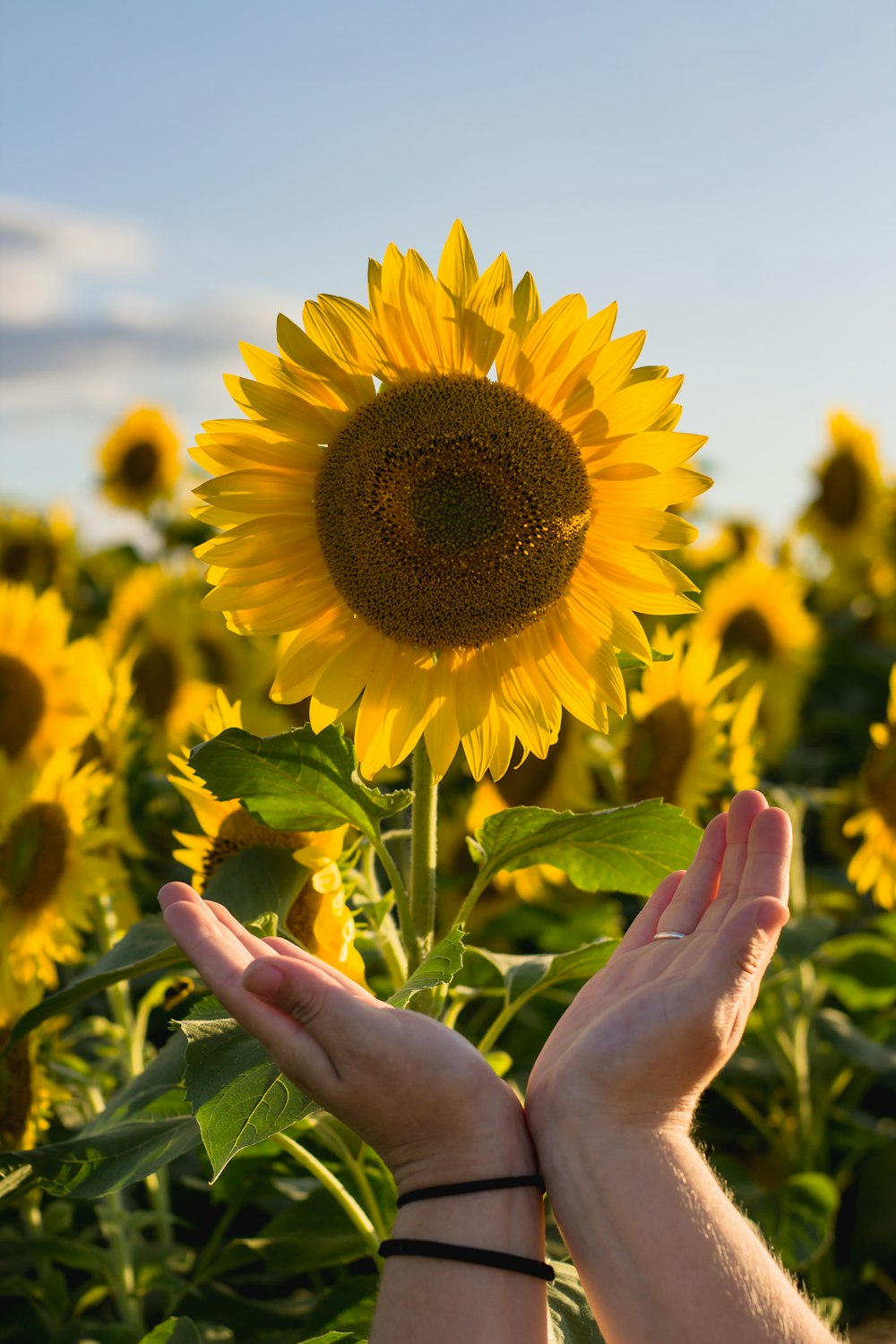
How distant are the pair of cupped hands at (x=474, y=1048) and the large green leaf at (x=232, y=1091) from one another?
0.08m

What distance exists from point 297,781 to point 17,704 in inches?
106

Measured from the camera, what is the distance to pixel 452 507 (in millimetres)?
1769

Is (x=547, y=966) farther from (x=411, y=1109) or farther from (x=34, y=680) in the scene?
(x=34, y=680)

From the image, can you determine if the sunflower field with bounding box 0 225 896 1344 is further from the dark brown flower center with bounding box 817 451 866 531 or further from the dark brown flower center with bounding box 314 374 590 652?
the dark brown flower center with bounding box 817 451 866 531

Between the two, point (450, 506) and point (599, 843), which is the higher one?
point (450, 506)

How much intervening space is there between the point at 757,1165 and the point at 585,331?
2395 mm

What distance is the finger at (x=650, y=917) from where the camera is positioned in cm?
178

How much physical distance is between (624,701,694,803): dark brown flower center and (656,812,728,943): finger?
4.12 feet

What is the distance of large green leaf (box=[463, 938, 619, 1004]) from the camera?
1.92 m

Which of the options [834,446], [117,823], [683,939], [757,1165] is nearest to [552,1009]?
[757,1165]

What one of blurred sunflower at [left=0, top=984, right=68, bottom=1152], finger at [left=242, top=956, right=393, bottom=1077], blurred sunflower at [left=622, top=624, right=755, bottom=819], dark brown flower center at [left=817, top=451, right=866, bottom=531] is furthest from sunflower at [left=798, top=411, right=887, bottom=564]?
finger at [left=242, top=956, right=393, bottom=1077]

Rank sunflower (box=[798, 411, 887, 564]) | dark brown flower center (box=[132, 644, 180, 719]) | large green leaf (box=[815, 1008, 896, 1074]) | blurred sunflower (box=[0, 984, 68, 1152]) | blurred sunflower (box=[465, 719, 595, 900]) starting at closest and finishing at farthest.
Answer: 1. blurred sunflower (box=[0, 984, 68, 1152])
2. large green leaf (box=[815, 1008, 896, 1074])
3. blurred sunflower (box=[465, 719, 595, 900])
4. dark brown flower center (box=[132, 644, 180, 719])
5. sunflower (box=[798, 411, 887, 564])

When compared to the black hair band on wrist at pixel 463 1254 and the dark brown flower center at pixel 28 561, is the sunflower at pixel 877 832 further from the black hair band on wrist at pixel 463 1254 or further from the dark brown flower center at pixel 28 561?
the dark brown flower center at pixel 28 561

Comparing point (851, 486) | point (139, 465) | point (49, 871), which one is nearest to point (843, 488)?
point (851, 486)
